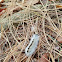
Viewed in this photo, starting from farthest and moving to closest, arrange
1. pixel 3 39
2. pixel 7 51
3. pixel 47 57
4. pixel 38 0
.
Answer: pixel 38 0, pixel 3 39, pixel 7 51, pixel 47 57

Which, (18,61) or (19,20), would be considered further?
(19,20)

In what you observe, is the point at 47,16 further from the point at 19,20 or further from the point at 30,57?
the point at 30,57

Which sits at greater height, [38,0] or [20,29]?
[38,0]

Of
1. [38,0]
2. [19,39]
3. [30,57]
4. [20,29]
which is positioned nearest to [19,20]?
[20,29]

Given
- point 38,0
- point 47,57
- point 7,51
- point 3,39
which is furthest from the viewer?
point 38,0

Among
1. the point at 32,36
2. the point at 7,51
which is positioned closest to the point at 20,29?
the point at 32,36

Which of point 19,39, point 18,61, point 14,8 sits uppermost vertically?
point 14,8
